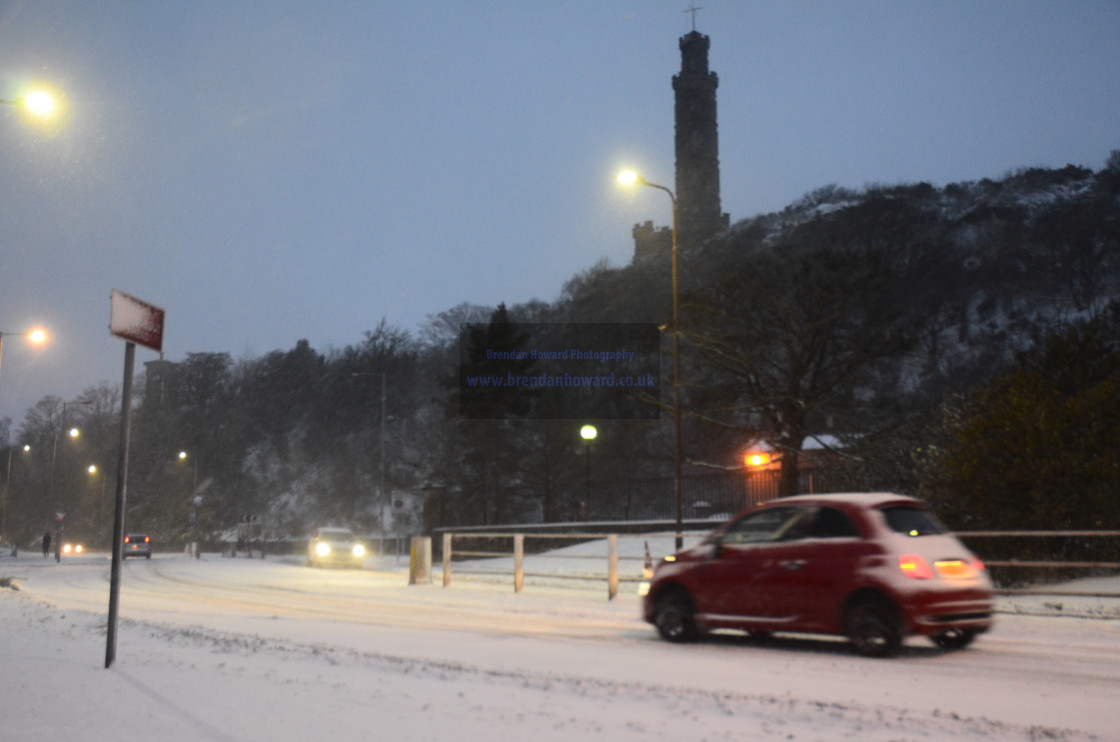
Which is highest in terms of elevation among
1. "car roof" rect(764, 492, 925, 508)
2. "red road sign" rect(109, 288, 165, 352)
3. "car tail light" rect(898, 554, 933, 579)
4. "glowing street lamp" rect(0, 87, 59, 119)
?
"glowing street lamp" rect(0, 87, 59, 119)

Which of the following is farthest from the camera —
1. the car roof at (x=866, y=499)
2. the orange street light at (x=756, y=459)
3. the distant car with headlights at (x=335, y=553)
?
the distant car with headlights at (x=335, y=553)

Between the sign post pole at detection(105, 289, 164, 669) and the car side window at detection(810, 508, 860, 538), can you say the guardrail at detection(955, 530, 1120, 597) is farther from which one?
the sign post pole at detection(105, 289, 164, 669)

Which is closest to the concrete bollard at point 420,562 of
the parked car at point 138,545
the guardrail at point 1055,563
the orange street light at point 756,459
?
the orange street light at point 756,459

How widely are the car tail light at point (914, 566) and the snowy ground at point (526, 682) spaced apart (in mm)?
855

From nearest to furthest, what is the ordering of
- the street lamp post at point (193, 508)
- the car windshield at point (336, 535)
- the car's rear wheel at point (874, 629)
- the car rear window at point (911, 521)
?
the car's rear wheel at point (874, 629)
the car rear window at point (911, 521)
the car windshield at point (336, 535)
the street lamp post at point (193, 508)

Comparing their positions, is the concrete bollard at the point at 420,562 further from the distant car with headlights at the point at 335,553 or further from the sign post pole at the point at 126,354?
the sign post pole at the point at 126,354

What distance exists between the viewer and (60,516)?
5259 centimetres

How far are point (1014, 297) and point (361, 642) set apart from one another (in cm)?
7025

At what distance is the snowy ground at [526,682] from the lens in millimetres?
6113

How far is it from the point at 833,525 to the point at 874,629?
1.18m

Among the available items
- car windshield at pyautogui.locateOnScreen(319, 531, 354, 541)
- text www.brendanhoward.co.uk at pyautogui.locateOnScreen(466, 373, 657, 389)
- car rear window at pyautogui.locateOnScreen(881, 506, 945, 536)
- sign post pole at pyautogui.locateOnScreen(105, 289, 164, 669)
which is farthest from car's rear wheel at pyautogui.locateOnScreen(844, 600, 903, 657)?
text www.brendanhoward.co.uk at pyautogui.locateOnScreen(466, 373, 657, 389)

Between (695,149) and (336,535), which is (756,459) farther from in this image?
(695,149)

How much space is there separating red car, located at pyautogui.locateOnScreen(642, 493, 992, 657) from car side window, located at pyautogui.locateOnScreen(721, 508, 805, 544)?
0.01m

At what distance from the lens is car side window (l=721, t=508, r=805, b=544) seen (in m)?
11.0
